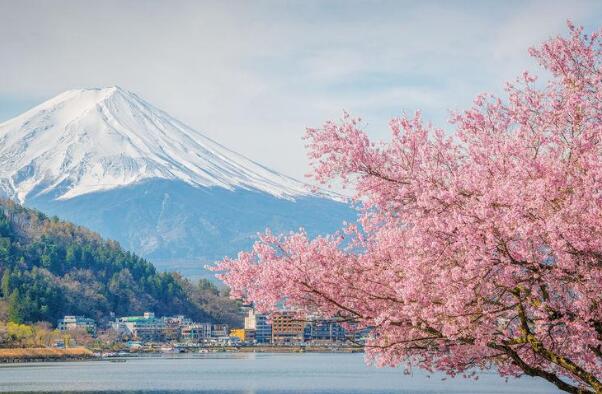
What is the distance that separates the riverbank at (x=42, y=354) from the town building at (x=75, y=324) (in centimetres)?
1218

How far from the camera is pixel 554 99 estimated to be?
33.0 feet

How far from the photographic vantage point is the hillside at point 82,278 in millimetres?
138875

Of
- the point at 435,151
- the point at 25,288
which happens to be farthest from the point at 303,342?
the point at 435,151

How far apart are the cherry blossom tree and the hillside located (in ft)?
401

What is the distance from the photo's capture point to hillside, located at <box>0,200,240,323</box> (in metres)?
139

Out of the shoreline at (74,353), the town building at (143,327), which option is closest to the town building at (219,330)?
the town building at (143,327)

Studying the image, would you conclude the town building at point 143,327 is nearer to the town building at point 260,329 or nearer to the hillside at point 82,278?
the hillside at point 82,278

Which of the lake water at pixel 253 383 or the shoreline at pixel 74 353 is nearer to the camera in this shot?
the lake water at pixel 253 383

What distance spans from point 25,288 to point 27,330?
20966mm

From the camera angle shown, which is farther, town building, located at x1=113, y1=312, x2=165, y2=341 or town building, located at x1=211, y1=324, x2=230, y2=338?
town building, located at x1=211, y1=324, x2=230, y2=338

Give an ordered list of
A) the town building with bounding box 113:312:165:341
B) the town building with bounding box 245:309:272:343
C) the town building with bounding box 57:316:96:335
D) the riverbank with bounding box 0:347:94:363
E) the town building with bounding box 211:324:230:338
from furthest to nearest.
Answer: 1. the town building with bounding box 211:324:230:338
2. the town building with bounding box 245:309:272:343
3. the town building with bounding box 113:312:165:341
4. the town building with bounding box 57:316:96:335
5. the riverbank with bounding box 0:347:94:363

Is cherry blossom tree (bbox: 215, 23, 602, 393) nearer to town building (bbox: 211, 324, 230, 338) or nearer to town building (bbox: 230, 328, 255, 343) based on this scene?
town building (bbox: 230, 328, 255, 343)

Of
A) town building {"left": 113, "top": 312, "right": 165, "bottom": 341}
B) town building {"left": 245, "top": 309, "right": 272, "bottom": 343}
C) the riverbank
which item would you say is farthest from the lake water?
town building {"left": 245, "top": 309, "right": 272, "bottom": 343}

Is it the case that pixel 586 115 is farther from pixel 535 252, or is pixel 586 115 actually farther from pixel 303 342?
pixel 303 342
